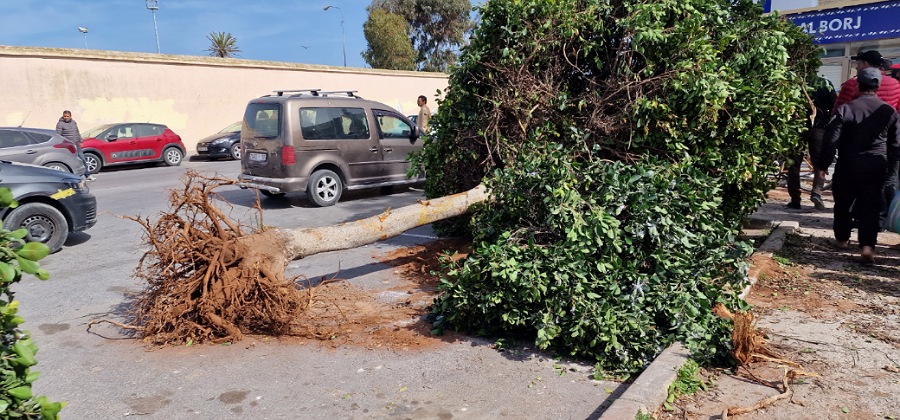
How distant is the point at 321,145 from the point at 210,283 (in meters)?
6.36

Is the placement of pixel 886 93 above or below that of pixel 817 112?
above

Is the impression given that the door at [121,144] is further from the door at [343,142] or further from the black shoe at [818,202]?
the black shoe at [818,202]

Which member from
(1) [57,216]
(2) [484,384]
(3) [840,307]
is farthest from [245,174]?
(3) [840,307]

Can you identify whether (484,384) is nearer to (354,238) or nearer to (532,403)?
(532,403)

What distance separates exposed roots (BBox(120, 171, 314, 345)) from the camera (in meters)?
4.93

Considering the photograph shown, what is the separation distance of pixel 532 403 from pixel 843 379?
6.60 ft

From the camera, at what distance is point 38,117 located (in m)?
20.4

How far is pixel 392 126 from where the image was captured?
12.2m

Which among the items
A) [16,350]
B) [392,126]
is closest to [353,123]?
[392,126]

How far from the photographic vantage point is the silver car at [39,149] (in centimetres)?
1406

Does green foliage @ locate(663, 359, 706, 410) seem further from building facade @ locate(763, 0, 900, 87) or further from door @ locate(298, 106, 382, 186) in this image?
building facade @ locate(763, 0, 900, 87)

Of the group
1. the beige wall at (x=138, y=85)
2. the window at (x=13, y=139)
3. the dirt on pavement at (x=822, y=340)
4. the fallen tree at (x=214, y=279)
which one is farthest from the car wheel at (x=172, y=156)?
the dirt on pavement at (x=822, y=340)

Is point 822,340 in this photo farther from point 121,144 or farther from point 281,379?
point 121,144

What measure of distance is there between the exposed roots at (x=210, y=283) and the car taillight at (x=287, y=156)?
5540 millimetres
